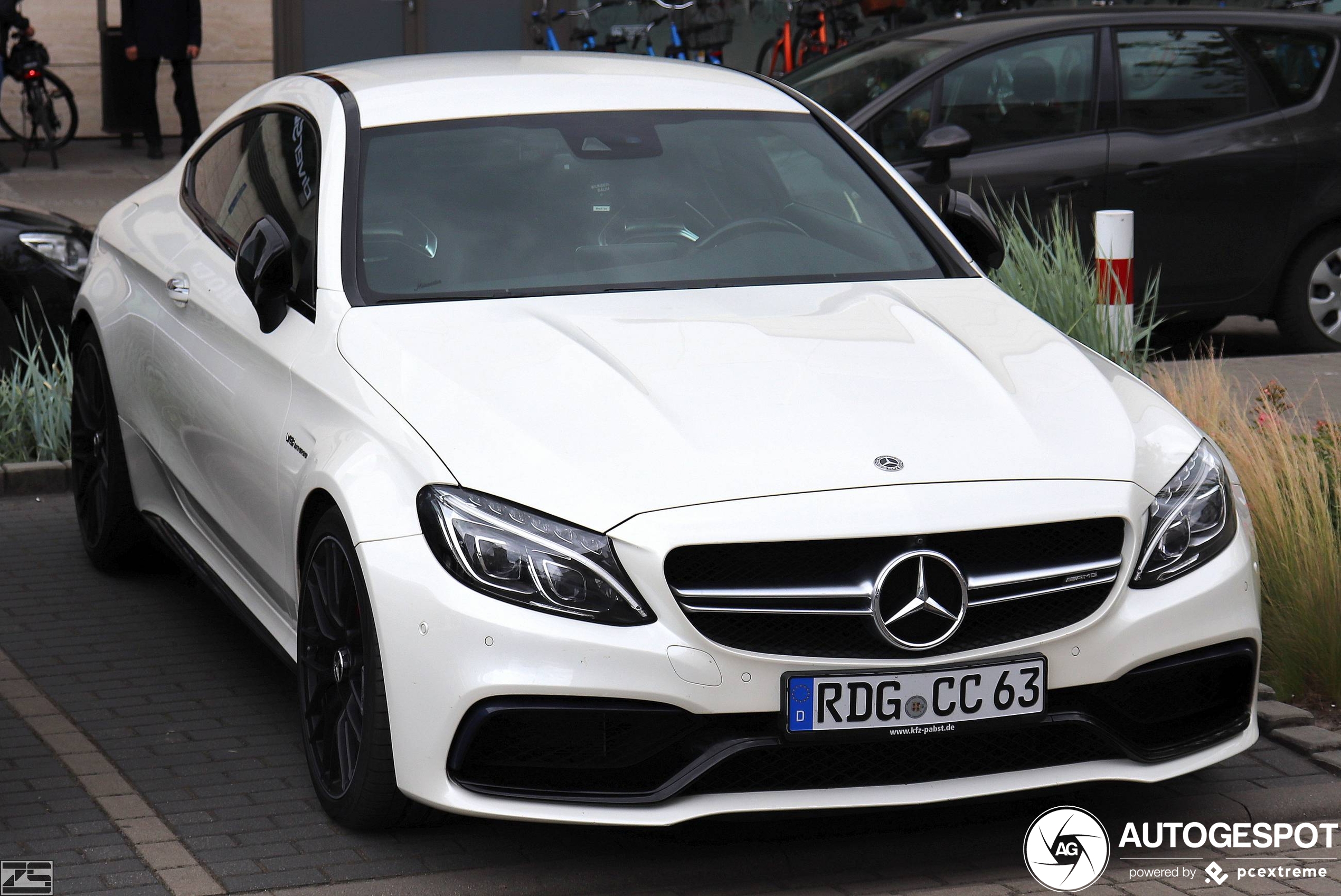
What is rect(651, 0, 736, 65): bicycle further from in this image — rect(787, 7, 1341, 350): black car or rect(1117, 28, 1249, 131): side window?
rect(1117, 28, 1249, 131): side window

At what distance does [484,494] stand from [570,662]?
1.25 feet

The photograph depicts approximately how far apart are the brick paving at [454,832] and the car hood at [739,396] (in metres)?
0.70

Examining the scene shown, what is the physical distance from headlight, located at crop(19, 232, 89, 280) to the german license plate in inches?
227

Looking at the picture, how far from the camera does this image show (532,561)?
372 cm

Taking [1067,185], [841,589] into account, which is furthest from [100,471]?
[1067,185]

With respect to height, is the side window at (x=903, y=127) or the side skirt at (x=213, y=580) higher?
the side window at (x=903, y=127)

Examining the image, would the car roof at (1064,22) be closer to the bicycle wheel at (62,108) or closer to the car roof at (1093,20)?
the car roof at (1093,20)

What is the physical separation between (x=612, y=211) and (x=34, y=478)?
11.6 feet

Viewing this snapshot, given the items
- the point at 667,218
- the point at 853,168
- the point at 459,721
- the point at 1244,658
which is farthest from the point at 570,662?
the point at 853,168

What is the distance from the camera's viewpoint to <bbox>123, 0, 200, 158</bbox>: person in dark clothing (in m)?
16.9

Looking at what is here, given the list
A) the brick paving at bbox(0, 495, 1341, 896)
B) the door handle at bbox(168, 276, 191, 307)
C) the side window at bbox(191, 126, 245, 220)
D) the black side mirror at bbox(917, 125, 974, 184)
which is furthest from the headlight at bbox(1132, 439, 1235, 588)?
the black side mirror at bbox(917, 125, 974, 184)

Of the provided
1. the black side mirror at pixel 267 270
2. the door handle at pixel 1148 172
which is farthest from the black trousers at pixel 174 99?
the black side mirror at pixel 267 270

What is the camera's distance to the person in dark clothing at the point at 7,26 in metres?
15.8

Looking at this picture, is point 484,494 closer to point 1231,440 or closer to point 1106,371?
point 1106,371
